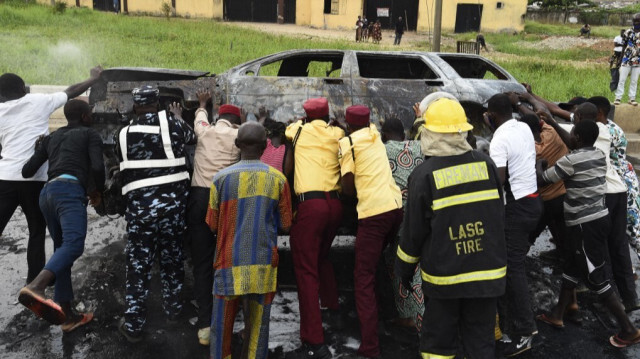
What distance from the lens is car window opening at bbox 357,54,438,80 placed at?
6.80 meters

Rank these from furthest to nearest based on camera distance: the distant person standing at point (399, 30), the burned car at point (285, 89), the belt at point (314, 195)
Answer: the distant person standing at point (399, 30) → the burned car at point (285, 89) → the belt at point (314, 195)

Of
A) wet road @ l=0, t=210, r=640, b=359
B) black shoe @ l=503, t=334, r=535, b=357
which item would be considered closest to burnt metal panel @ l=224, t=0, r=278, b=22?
wet road @ l=0, t=210, r=640, b=359

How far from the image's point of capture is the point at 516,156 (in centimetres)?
369

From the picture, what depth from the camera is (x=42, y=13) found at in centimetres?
2184

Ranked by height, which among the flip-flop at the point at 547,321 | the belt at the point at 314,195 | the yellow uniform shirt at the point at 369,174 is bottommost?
the flip-flop at the point at 547,321

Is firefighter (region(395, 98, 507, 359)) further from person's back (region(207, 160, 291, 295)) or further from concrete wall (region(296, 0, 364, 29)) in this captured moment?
concrete wall (region(296, 0, 364, 29))

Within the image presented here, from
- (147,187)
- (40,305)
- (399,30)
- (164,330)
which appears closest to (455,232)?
Answer: (147,187)

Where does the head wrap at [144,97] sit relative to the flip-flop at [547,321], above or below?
above

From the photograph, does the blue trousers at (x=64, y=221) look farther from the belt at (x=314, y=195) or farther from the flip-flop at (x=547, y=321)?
the flip-flop at (x=547, y=321)

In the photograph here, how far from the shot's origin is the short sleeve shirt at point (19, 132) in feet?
13.4

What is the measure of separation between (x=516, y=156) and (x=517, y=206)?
356 millimetres

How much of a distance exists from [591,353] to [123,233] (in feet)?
15.1

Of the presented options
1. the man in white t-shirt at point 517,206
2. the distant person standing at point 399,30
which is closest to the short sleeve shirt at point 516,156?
the man in white t-shirt at point 517,206

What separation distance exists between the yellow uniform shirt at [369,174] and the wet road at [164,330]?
1.03 m
